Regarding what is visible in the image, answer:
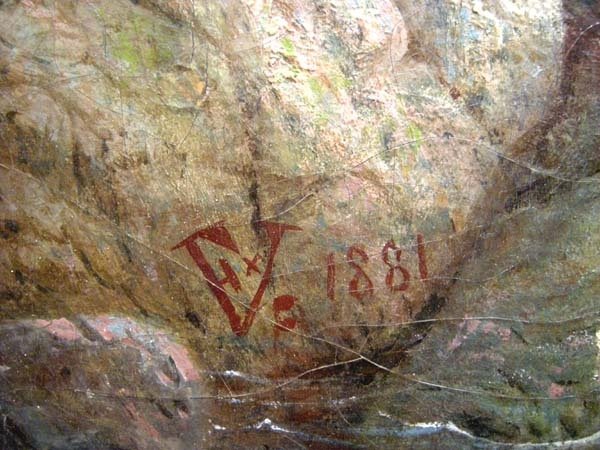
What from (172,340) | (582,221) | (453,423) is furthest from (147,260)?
(582,221)

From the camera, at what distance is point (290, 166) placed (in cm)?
221

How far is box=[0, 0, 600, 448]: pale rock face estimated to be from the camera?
2.14m

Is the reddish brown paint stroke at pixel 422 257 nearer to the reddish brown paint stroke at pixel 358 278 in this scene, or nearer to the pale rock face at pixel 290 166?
the pale rock face at pixel 290 166

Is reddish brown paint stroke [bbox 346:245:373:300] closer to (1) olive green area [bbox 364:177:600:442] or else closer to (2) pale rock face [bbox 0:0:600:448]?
(2) pale rock face [bbox 0:0:600:448]

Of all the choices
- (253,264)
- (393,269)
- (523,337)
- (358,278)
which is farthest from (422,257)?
(253,264)

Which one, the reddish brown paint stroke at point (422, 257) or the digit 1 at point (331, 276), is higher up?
the reddish brown paint stroke at point (422, 257)

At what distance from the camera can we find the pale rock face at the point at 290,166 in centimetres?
214

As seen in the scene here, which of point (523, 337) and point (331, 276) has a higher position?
point (331, 276)

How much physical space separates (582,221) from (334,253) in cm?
73
